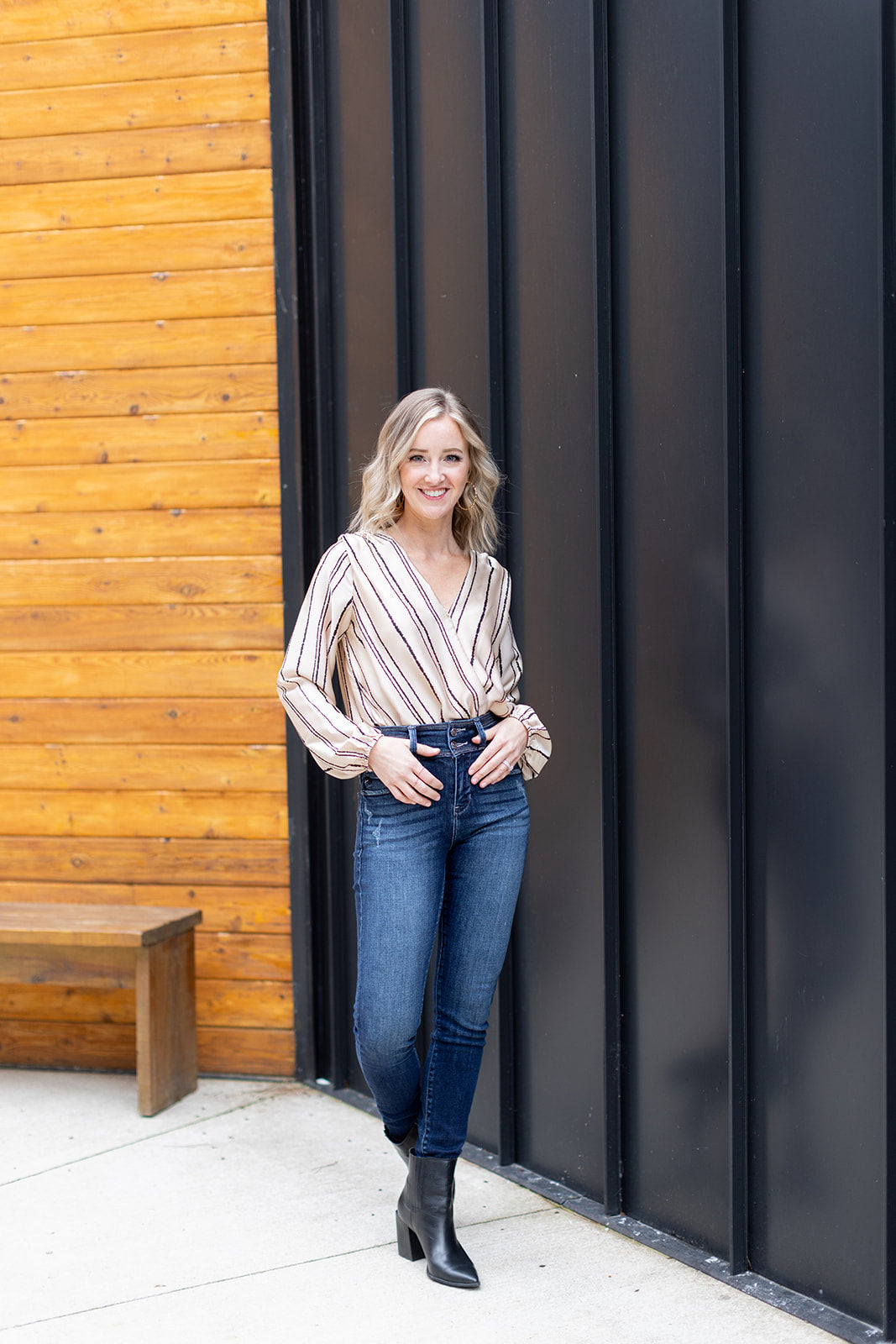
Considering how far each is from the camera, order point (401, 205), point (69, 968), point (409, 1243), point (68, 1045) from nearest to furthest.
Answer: point (409, 1243)
point (401, 205)
point (69, 968)
point (68, 1045)

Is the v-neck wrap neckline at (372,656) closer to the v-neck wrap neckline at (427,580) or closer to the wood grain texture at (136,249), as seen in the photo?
the v-neck wrap neckline at (427,580)

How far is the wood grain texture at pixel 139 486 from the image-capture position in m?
3.81

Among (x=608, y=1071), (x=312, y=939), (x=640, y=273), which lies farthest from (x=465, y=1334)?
(x=640, y=273)

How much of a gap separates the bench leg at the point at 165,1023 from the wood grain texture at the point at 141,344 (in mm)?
1673

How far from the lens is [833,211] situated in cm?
233

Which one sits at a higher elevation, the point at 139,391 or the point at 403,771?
the point at 139,391

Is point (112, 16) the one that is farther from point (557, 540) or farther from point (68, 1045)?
point (68, 1045)

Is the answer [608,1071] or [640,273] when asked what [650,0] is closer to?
[640,273]

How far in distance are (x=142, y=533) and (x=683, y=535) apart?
185cm

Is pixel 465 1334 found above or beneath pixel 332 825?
beneath

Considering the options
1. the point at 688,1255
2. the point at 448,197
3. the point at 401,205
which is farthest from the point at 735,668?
the point at 401,205

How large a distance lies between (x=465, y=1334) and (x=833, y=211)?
2.13 m

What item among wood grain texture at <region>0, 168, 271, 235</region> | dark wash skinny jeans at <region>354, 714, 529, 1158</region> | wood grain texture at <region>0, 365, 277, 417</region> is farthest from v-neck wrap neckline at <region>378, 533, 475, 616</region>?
wood grain texture at <region>0, 168, 271, 235</region>

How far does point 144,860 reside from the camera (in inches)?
155
